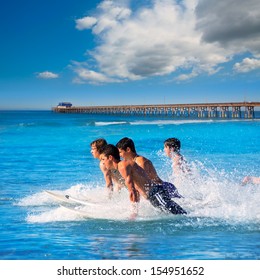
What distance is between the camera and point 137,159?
513 centimetres

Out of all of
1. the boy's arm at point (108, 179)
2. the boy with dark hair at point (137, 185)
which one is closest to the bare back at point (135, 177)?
the boy with dark hair at point (137, 185)

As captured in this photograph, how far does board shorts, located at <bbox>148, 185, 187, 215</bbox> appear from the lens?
4.94m

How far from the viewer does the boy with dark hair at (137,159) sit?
4.91 m

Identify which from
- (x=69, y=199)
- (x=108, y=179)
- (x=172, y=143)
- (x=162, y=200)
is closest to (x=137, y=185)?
(x=162, y=200)

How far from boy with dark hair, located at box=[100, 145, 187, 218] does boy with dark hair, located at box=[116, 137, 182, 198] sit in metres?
0.12

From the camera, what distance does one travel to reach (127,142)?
16.1 ft

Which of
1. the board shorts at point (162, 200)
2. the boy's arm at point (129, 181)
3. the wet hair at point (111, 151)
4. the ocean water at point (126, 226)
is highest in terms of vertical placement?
the wet hair at point (111, 151)

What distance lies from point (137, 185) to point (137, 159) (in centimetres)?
43

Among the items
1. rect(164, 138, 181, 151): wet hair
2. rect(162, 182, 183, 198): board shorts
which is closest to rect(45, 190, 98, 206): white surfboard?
rect(162, 182, 183, 198): board shorts

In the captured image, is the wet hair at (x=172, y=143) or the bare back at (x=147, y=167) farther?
the wet hair at (x=172, y=143)

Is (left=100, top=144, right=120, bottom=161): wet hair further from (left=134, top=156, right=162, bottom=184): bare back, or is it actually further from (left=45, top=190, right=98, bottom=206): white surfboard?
(left=45, top=190, right=98, bottom=206): white surfboard

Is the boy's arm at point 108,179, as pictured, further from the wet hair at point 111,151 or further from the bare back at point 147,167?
the wet hair at point 111,151
